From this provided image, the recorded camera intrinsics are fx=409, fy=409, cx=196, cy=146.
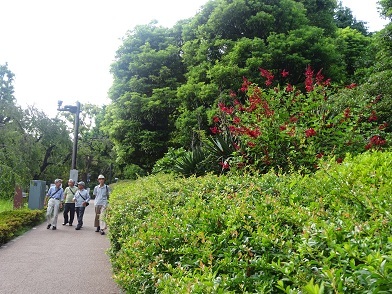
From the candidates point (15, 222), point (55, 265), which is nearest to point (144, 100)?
point (15, 222)

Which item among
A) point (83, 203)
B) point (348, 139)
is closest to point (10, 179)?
point (83, 203)

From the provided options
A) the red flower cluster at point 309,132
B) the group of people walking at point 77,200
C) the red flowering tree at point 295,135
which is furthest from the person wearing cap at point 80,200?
the red flower cluster at point 309,132

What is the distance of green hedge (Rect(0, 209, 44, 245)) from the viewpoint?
9219mm

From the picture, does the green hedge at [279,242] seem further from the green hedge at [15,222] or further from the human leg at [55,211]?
the human leg at [55,211]

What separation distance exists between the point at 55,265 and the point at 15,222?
4380mm

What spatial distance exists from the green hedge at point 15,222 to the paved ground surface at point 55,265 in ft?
0.70

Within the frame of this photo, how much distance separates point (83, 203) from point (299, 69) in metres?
10.2

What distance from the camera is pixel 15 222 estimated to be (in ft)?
34.8

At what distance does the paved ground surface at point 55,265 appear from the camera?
219 inches

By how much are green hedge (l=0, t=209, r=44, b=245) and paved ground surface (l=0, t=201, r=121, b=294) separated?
214mm

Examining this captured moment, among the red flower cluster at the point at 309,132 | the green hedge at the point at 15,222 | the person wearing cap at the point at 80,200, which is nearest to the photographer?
the red flower cluster at the point at 309,132

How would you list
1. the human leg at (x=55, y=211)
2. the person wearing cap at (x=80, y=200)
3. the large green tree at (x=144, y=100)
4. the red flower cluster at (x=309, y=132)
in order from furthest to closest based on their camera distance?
the large green tree at (x=144, y=100) → the person wearing cap at (x=80, y=200) → the human leg at (x=55, y=211) → the red flower cluster at (x=309, y=132)

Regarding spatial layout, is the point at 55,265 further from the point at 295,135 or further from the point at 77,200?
the point at 77,200

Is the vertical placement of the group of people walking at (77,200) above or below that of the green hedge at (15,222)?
above
